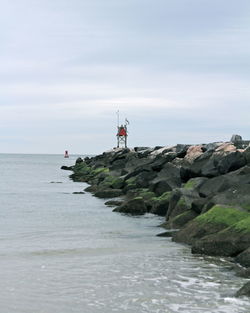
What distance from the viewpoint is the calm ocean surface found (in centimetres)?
759

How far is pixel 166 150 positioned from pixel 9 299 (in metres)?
26.3

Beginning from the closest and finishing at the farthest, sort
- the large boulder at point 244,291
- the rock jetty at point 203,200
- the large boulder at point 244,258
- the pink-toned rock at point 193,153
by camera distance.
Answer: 1. the large boulder at point 244,291
2. the large boulder at point 244,258
3. the rock jetty at point 203,200
4. the pink-toned rock at point 193,153

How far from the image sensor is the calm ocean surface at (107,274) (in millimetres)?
7594

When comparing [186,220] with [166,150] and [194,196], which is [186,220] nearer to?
[194,196]

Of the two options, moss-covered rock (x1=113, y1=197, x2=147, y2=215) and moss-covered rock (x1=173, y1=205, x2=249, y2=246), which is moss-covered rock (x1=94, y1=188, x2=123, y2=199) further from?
moss-covered rock (x1=173, y1=205, x2=249, y2=246)

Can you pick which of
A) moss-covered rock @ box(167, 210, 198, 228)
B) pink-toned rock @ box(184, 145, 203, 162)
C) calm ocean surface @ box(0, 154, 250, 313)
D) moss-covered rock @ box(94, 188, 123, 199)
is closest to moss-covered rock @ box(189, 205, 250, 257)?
calm ocean surface @ box(0, 154, 250, 313)

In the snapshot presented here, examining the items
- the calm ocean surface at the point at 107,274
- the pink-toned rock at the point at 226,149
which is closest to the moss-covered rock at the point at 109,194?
the pink-toned rock at the point at 226,149

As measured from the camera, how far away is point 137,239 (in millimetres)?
13922

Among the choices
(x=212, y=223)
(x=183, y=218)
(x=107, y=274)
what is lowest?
(x=107, y=274)

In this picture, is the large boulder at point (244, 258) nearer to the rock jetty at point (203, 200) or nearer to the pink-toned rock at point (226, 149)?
the rock jetty at point (203, 200)

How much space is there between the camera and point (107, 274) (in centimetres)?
957

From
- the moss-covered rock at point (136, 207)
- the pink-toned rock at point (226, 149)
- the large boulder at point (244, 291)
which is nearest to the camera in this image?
the large boulder at point (244, 291)

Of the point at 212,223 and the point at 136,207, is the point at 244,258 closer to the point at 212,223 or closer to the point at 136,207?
the point at 212,223

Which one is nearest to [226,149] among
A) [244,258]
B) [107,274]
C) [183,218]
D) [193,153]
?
[193,153]
